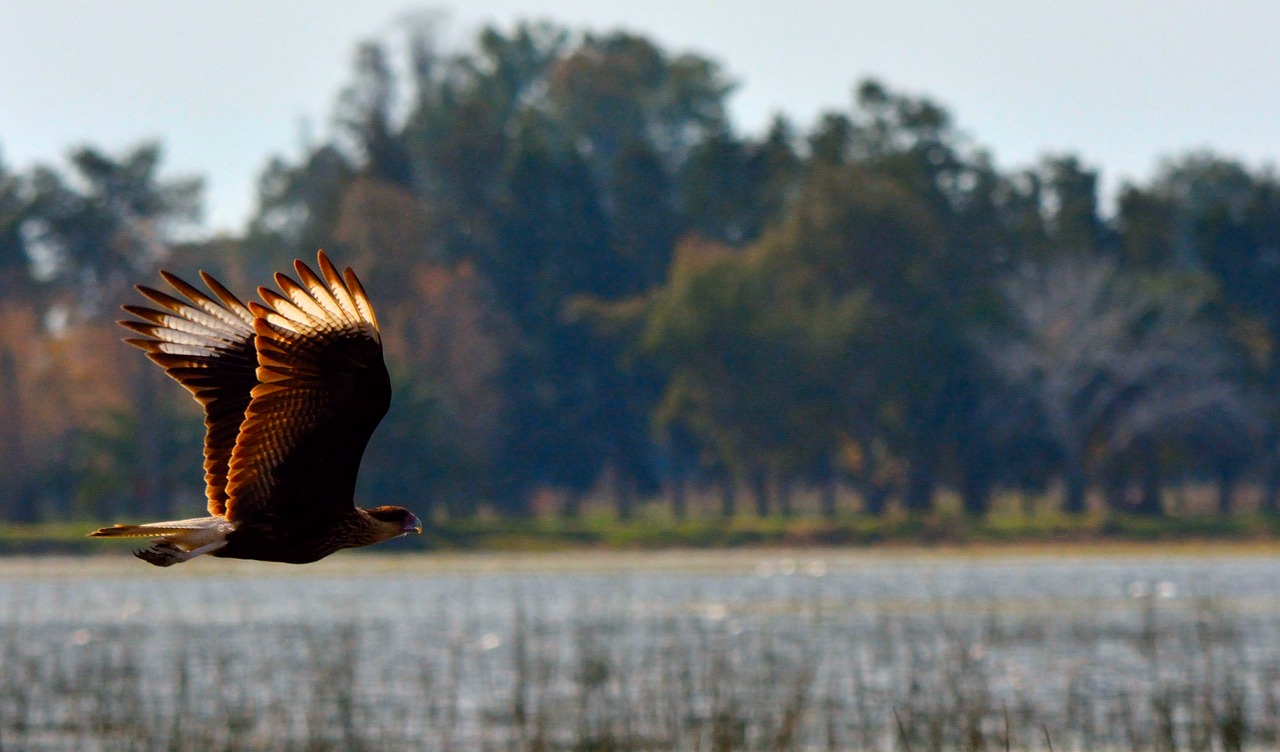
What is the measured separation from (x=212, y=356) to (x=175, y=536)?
1804mm

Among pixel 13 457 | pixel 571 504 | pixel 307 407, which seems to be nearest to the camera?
pixel 307 407

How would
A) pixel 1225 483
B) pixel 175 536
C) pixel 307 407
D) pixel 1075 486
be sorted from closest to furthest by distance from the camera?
pixel 175 536, pixel 307 407, pixel 1075 486, pixel 1225 483

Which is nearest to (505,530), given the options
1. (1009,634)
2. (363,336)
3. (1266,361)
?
(1266,361)

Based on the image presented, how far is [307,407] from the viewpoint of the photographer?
11.0 metres

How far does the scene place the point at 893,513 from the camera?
7800 cm

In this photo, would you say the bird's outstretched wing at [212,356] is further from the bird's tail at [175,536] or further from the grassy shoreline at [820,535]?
the grassy shoreline at [820,535]

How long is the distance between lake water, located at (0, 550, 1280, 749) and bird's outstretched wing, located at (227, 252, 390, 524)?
4295 millimetres

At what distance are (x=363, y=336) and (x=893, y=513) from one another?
68021 mm

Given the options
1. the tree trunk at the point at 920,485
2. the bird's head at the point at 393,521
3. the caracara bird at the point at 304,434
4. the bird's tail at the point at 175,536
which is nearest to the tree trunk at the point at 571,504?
the tree trunk at the point at 920,485

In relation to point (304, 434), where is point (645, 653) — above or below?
below

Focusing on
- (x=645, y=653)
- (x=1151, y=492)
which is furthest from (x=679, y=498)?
(x=645, y=653)

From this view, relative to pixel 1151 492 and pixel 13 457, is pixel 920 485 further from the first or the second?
pixel 13 457

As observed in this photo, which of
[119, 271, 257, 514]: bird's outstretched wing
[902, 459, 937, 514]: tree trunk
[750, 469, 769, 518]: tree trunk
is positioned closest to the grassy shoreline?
[902, 459, 937, 514]: tree trunk

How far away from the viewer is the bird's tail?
10344 millimetres
